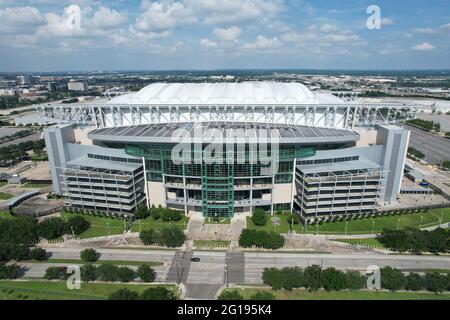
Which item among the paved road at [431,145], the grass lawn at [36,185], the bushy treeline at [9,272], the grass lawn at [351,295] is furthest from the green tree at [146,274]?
the paved road at [431,145]

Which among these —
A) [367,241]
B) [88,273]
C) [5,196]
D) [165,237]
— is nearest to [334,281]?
[367,241]

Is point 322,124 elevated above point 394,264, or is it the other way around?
point 322,124

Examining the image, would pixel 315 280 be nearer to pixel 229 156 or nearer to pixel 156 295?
pixel 156 295

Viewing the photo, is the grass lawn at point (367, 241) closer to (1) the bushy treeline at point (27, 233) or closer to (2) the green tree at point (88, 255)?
(2) the green tree at point (88, 255)

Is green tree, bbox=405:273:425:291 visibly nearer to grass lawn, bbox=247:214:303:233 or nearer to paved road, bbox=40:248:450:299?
paved road, bbox=40:248:450:299

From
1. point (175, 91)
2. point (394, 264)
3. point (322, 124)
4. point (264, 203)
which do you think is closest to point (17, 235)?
point (264, 203)

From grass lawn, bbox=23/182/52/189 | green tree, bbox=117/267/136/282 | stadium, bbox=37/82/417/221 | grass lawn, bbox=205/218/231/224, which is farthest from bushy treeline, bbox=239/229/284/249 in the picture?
grass lawn, bbox=23/182/52/189

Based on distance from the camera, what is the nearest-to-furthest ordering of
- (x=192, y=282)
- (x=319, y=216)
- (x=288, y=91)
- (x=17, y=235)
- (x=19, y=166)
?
(x=192, y=282) < (x=17, y=235) < (x=319, y=216) < (x=288, y=91) < (x=19, y=166)

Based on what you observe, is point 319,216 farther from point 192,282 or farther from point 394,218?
point 192,282
